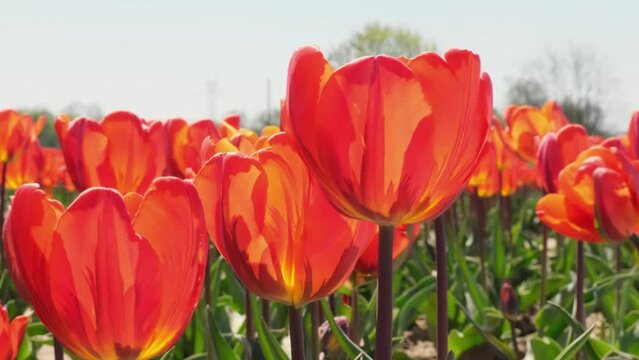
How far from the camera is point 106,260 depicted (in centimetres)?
94

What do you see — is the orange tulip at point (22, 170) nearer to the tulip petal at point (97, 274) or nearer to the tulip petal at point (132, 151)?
the tulip petal at point (132, 151)

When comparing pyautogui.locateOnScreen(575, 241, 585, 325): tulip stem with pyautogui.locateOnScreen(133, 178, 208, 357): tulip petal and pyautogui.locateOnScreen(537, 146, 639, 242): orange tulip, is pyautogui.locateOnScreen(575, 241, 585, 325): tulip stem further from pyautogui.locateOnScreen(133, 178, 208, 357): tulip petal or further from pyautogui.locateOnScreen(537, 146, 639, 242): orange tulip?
pyautogui.locateOnScreen(133, 178, 208, 357): tulip petal

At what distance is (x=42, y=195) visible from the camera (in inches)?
37.1

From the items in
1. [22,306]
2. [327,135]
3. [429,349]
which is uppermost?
[327,135]

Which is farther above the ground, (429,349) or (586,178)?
(586,178)

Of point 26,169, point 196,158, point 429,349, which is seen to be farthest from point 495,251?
point 26,169

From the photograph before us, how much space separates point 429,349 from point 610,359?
4.87 ft

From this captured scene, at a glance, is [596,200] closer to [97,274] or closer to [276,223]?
[276,223]

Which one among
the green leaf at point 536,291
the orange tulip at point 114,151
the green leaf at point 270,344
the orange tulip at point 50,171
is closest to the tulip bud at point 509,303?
the orange tulip at point 114,151

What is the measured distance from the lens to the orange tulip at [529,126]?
12.4 feet

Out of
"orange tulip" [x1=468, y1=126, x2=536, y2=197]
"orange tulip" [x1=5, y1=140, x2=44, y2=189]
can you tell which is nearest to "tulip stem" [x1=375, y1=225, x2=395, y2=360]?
"orange tulip" [x1=468, y1=126, x2=536, y2=197]

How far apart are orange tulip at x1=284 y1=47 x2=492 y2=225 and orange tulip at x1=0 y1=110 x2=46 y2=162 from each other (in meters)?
3.05

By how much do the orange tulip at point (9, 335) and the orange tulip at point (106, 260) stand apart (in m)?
0.28

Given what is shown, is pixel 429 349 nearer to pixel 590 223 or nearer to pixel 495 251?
pixel 495 251
